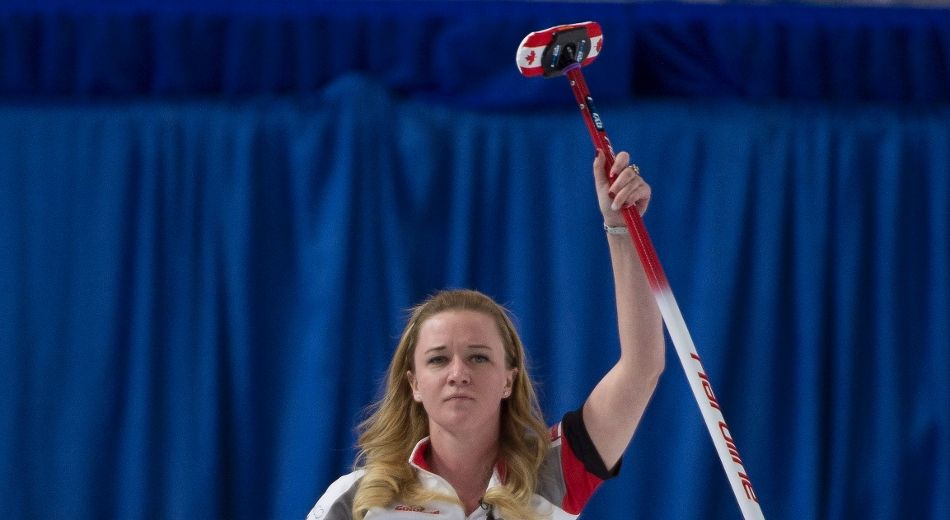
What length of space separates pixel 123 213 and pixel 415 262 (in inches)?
32.2

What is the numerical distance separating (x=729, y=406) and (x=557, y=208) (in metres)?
0.72

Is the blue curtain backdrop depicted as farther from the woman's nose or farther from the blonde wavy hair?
the woman's nose

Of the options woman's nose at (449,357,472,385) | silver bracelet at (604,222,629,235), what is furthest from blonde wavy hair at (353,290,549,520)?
silver bracelet at (604,222,629,235)

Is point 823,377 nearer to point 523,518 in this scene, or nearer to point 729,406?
point 729,406

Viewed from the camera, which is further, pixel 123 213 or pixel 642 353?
pixel 123 213

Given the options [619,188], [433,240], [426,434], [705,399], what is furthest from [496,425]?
[433,240]

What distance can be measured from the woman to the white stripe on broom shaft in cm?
4

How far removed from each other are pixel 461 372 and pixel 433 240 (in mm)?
1502

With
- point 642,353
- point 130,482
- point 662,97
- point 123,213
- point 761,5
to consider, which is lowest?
point 130,482

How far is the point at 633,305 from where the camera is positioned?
6.71 feet

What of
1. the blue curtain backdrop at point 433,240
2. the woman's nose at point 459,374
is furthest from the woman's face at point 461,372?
the blue curtain backdrop at point 433,240

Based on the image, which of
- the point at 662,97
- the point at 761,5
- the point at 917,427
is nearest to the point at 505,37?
the point at 662,97

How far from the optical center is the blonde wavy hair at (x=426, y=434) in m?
2.04

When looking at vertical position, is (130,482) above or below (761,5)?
below
